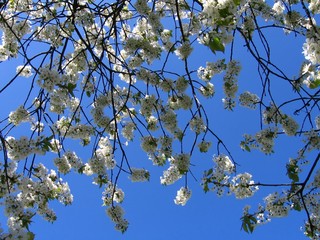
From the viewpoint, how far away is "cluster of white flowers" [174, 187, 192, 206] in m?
5.48

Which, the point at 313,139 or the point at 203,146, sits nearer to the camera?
the point at 313,139

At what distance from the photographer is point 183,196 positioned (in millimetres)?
5484

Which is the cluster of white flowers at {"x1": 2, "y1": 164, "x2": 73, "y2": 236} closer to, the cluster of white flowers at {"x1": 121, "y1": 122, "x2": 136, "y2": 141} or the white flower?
the cluster of white flowers at {"x1": 121, "y1": 122, "x2": 136, "y2": 141}

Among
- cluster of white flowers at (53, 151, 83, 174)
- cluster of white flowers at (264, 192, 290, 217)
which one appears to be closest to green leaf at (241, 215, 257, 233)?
cluster of white flowers at (264, 192, 290, 217)

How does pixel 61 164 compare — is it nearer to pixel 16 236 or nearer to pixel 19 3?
pixel 16 236

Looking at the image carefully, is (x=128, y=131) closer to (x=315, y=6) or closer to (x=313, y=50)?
(x=315, y=6)

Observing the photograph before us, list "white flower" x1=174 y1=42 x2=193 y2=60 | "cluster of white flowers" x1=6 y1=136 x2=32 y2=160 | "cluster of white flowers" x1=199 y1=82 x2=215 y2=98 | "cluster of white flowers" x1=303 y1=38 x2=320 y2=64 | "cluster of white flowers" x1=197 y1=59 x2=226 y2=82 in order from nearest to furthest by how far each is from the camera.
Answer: "cluster of white flowers" x1=303 y1=38 x2=320 y2=64
"cluster of white flowers" x1=6 y1=136 x2=32 y2=160
"white flower" x1=174 y1=42 x2=193 y2=60
"cluster of white flowers" x1=197 y1=59 x2=226 y2=82
"cluster of white flowers" x1=199 y1=82 x2=215 y2=98

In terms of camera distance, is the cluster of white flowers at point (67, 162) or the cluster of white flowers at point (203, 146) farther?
the cluster of white flowers at point (203, 146)

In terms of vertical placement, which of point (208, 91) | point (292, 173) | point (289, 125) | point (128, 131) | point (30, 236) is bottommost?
point (30, 236)

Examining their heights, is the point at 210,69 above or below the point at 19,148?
above

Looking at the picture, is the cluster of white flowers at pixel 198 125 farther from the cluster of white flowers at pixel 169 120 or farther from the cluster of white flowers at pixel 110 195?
the cluster of white flowers at pixel 110 195

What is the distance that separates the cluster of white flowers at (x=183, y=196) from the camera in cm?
548

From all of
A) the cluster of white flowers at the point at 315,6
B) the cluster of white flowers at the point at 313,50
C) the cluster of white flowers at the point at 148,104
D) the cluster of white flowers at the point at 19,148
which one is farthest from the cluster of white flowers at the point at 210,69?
the cluster of white flowers at the point at 19,148

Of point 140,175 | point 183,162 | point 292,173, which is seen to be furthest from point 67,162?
point 292,173
